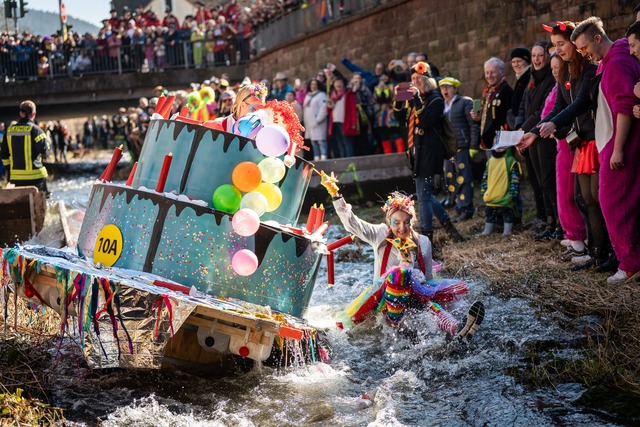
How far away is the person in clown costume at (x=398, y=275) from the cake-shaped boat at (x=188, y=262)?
606 millimetres

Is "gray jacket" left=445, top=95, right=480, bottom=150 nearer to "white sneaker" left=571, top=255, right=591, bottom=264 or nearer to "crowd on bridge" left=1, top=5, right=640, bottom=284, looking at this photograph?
"crowd on bridge" left=1, top=5, right=640, bottom=284

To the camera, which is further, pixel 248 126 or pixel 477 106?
pixel 477 106

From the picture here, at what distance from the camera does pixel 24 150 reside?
13.2 m

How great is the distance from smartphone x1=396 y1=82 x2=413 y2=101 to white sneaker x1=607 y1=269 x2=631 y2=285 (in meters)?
3.39

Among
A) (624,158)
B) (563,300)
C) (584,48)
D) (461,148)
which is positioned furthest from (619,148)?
(461,148)

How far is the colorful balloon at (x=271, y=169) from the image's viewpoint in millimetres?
6758

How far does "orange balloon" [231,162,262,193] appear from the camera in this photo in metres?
6.60

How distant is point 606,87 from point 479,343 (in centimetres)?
227

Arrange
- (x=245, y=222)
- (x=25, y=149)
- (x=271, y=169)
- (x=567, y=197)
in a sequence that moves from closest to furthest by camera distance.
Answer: (x=245, y=222), (x=271, y=169), (x=567, y=197), (x=25, y=149)

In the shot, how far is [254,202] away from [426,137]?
12.9 ft

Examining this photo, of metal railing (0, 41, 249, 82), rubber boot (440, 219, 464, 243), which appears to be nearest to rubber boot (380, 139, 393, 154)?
rubber boot (440, 219, 464, 243)

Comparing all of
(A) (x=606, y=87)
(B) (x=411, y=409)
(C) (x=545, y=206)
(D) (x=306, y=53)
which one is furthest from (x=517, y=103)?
(D) (x=306, y=53)

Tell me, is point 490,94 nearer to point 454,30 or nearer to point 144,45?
point 454,30

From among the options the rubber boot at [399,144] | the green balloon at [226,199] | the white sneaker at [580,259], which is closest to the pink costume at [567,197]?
the white sneaker at [580,259]
